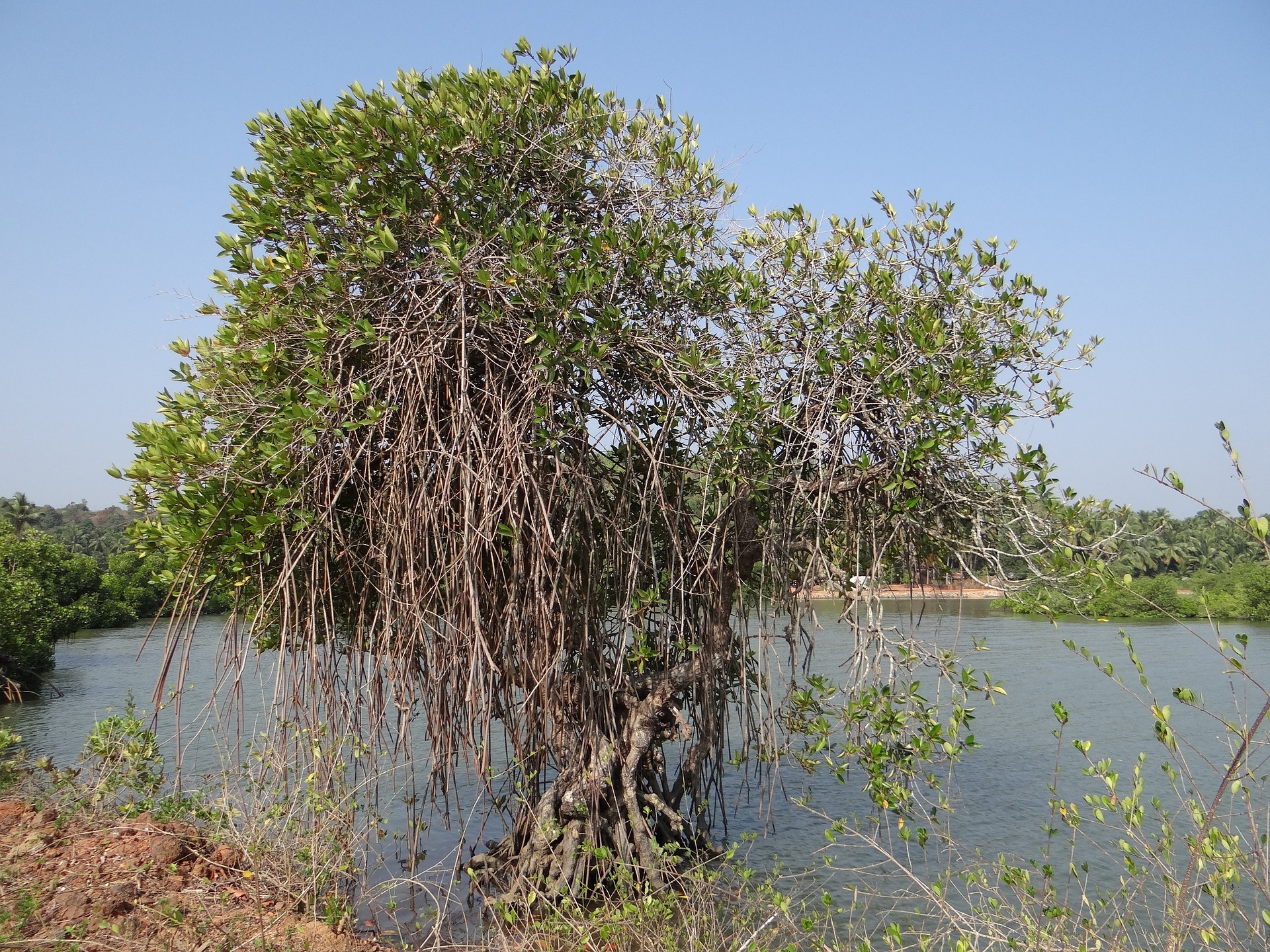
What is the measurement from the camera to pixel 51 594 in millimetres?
20531

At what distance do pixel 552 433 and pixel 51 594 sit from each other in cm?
2073

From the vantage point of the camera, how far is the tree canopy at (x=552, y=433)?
190 inches

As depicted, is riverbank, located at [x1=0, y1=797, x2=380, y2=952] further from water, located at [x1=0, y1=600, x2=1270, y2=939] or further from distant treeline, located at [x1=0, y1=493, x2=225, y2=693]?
distant treeline, located at [x1=0, y1=493, x2=225, y2=693]

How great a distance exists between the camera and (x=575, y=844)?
5.29m

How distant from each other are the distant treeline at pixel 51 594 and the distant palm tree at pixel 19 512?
71 millimetres

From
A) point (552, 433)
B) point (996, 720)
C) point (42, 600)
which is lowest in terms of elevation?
point (996, 720)

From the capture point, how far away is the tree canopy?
190 inches

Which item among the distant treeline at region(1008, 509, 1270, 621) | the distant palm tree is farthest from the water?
the distant palm tree

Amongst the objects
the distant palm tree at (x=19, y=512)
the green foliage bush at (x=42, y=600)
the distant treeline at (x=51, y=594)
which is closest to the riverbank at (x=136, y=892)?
the distant treeline at (x=51, y=594)

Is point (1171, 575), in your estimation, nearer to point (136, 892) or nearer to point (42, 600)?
point (42, 600)

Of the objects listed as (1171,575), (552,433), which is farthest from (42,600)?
(1171,575)

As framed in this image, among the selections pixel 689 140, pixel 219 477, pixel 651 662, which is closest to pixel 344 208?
pixel 219 477

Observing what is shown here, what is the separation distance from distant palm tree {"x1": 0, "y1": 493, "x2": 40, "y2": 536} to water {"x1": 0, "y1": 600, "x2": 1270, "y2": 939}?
19.8 metres

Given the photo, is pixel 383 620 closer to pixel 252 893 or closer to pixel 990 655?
pixel 252 893
